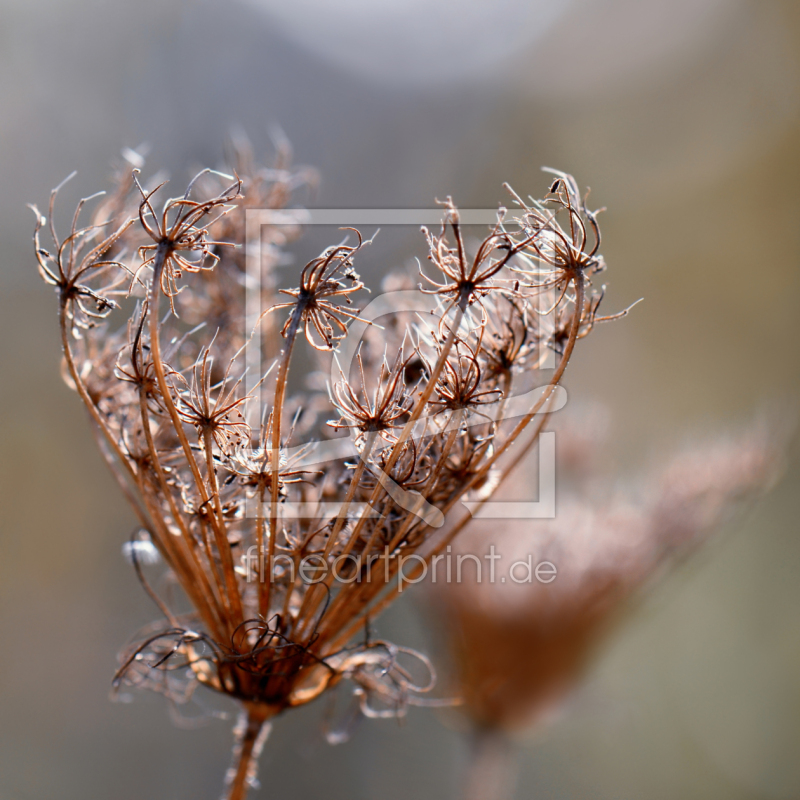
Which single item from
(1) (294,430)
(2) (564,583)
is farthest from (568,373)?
(1) (294,430)

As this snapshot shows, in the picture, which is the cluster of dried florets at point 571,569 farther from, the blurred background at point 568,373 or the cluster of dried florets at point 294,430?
the blurred background at point 568,373

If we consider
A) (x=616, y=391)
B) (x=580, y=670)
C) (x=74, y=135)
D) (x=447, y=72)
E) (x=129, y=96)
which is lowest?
(x=580, y=670)

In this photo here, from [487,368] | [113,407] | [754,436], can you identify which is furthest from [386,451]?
[754,436]

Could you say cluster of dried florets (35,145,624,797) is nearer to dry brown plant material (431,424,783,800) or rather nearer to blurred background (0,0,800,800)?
dry brown plant material (431,424,783,800)

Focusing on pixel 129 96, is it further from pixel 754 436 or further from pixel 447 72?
pixel 754 436

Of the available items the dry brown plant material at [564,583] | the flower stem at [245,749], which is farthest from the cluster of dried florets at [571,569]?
the flower stem at [245,749]

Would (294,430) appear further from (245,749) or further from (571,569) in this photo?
(571,569)

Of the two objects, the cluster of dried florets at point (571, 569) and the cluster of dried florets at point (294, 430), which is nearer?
the cluster of dried florets at point (294, 430)
